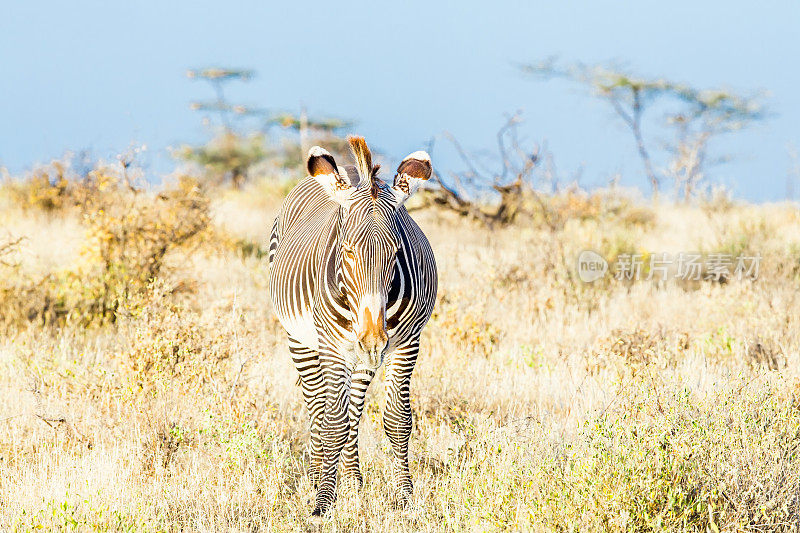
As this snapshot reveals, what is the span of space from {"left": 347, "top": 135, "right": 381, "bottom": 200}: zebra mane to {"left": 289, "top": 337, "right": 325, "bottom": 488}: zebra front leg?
1585mm

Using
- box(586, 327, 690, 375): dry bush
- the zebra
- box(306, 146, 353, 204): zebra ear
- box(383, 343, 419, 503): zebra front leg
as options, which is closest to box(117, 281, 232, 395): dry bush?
the zebra

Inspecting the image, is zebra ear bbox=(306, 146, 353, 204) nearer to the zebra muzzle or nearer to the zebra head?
the zebra head

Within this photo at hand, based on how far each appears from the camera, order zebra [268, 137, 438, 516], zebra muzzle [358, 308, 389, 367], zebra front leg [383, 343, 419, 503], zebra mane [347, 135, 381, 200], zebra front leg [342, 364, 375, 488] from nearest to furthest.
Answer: zebra muzzle [358, 308, 389, 367]
zebra [268, 137, 438, 516]
zebra mane [347, 135, 381, 200]
zebra front leg [383, 343, 419, 503]
zebra front leg [342, 364, 375, 488]

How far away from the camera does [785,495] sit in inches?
161

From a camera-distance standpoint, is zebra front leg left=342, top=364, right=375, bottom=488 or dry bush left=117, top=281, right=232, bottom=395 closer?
zebra front leg left=342, top=364, right=375, bottom=488

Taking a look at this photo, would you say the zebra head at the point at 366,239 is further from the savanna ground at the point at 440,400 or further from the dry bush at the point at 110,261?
the dry bush at the point at 110,261

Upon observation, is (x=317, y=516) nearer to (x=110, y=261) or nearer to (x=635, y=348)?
(x=635, y=348)

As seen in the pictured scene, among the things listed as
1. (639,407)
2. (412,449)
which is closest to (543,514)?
(639,407)

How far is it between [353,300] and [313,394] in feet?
5.06

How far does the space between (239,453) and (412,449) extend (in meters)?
1.22

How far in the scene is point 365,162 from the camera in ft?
13.8

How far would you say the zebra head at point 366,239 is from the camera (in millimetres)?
3867

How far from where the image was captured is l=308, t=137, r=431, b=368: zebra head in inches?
152

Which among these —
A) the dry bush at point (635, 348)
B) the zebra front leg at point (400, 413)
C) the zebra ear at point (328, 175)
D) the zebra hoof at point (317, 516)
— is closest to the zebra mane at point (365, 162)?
the zebra ear at point (328, 175)
